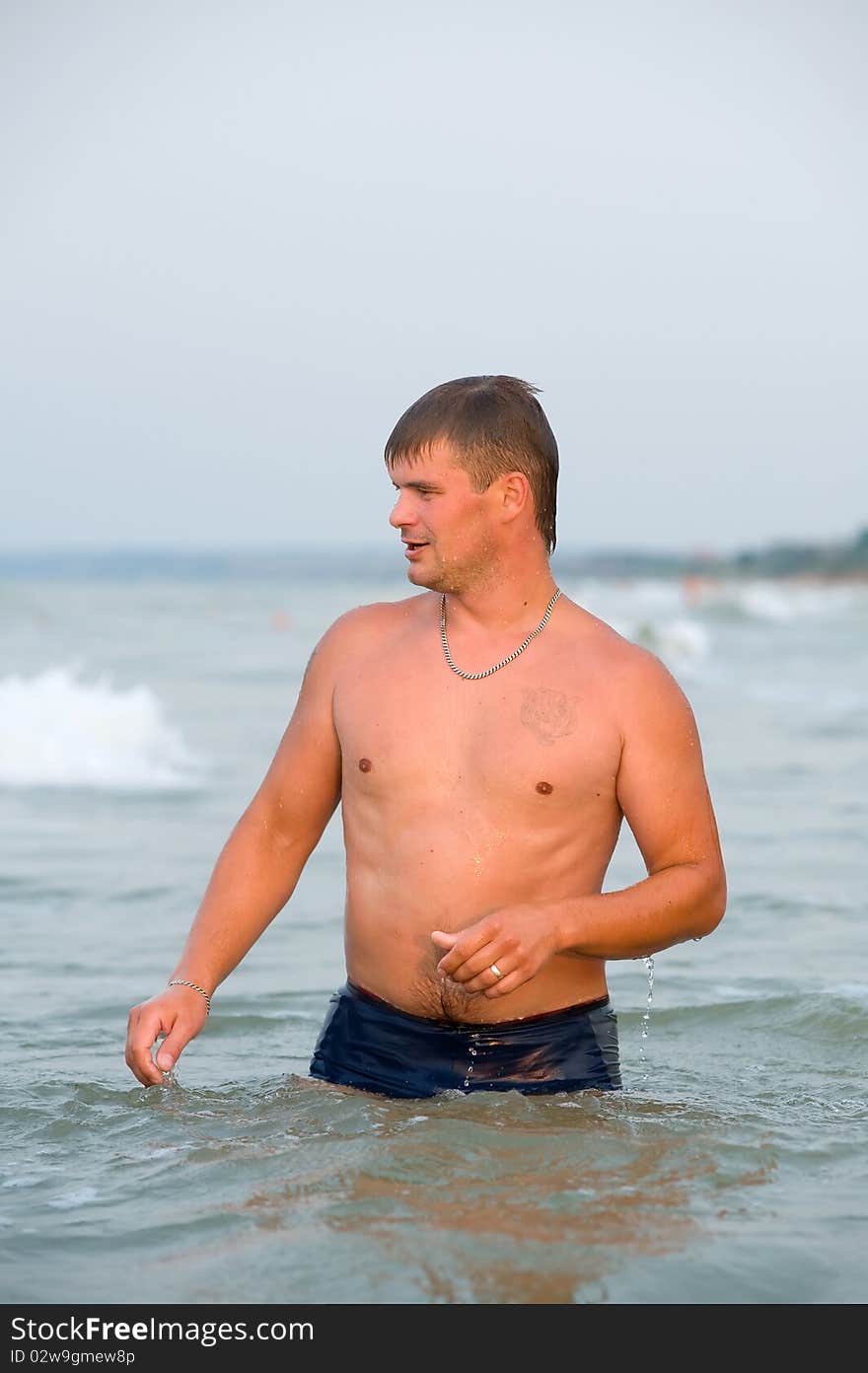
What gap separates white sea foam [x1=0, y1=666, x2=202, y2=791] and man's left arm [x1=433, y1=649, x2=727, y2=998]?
7.34m

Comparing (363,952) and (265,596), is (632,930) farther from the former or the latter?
(265,596)

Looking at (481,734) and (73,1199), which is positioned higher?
(481,734)

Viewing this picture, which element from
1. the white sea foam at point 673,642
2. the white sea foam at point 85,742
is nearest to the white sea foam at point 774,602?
the white sea foam at point 673,642

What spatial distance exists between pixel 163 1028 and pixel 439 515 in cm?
127

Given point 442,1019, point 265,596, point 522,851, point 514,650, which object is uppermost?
point 265,596

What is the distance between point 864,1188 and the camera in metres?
3.80

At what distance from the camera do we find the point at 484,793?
13.5 feet

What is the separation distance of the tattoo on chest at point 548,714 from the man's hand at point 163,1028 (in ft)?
3.15

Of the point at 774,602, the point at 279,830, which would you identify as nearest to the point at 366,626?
the point at 279,830

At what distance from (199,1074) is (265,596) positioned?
6890 centimetres

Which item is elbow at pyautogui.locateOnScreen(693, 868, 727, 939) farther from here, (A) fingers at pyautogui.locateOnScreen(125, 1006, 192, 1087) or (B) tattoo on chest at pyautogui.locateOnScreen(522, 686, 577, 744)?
(A) fingers at pyautogui.locateOnScreen(125, 1006, 192, 1087)

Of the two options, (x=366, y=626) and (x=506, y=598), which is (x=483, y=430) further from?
(x=366, y=626)
